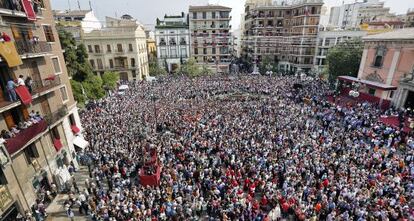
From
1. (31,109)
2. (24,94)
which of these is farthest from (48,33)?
(24,94)

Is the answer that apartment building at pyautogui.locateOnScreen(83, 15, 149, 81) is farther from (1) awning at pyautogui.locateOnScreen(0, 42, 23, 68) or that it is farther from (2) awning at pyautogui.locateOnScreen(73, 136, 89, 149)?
(1) awning at pyautogui.locateOnScreen(0, 42, 23, 68)

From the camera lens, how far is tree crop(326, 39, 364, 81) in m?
36.2

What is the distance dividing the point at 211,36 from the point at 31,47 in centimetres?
4814

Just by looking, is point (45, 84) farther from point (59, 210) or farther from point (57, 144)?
point (59, 210)

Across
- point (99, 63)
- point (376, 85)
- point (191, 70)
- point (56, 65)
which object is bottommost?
point (191, 70)

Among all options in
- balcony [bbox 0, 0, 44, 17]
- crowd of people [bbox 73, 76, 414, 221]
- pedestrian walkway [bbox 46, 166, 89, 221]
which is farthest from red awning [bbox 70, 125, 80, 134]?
balcony [bbox 0, 0, 44, 17]

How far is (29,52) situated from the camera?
49.5 feet

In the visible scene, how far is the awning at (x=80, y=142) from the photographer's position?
65.8ft

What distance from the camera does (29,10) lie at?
15.2m

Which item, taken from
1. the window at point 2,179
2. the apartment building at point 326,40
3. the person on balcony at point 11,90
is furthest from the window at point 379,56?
the window at point 2,179

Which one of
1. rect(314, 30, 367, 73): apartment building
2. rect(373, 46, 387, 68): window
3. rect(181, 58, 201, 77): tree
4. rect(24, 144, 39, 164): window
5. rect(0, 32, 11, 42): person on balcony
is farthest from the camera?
rect(181, 58, 201, 77): tree

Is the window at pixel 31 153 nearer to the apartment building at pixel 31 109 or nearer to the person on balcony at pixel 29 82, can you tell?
the apartment building at pixel 31 109

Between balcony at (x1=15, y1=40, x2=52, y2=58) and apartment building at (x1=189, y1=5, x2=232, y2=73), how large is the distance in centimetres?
4528

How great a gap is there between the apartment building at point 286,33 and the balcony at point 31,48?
51.4m
